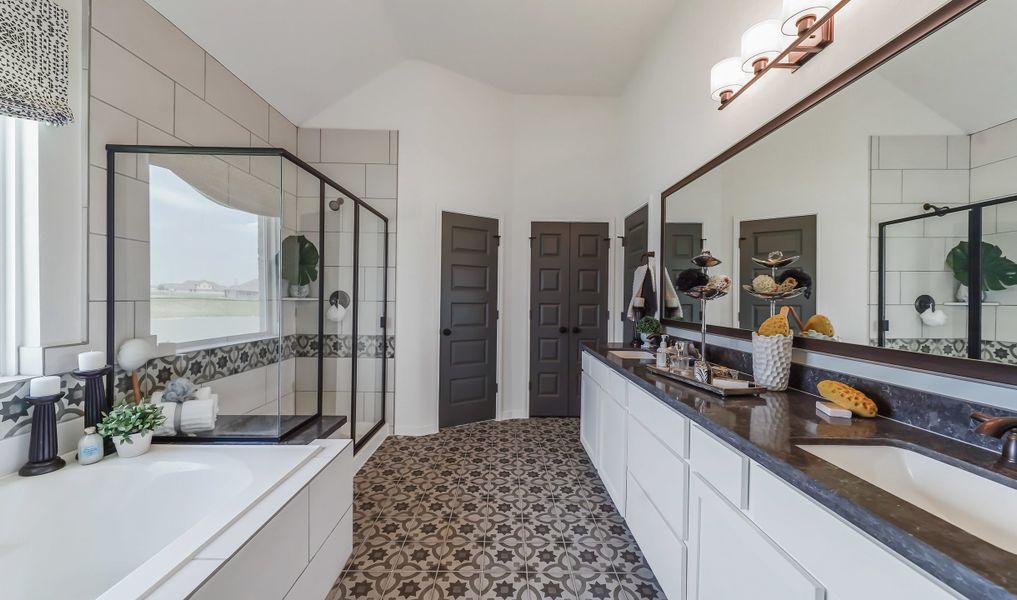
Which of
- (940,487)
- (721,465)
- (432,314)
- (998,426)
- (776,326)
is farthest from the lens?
(432,314)

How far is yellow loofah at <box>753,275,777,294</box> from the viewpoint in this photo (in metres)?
1.52

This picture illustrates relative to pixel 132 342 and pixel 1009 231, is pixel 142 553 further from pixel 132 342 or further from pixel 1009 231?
pixel 1009 231

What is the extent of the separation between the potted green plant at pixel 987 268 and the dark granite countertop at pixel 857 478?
40cm

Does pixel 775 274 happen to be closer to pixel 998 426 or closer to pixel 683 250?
pixel 683 250

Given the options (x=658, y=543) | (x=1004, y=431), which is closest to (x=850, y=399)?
(x=1004, y=431)

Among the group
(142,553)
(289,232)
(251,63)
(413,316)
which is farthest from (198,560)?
(251,63)

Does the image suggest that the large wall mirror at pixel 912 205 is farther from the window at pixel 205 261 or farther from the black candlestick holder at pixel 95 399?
the black candlestick holder at pixel 95 399

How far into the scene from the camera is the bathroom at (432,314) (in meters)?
0.85

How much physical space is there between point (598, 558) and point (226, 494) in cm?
161

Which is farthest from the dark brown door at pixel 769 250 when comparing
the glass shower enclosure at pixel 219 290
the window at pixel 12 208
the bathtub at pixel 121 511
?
the window at pixel 12 208

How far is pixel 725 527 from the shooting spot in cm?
100

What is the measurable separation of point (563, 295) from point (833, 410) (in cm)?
264

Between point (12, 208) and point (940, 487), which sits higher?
point (12, 208)

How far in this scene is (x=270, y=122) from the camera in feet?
8.91
